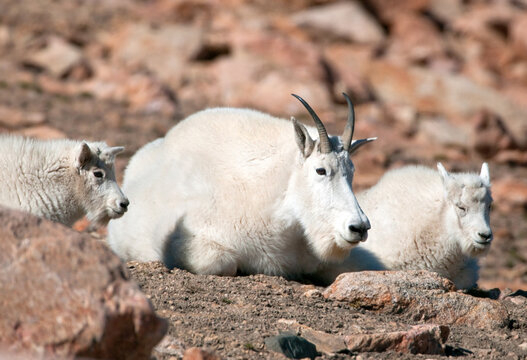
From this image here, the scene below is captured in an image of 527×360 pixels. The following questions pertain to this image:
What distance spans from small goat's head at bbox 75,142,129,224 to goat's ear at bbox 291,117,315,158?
177 centimetres

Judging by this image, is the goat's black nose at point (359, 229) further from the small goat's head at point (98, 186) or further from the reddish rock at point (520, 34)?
the reddish rock at point (520, 34)

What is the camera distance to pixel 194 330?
193 inches

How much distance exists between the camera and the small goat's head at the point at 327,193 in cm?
650

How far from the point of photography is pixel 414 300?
6230 mm

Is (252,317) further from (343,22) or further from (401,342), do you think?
(343,22)

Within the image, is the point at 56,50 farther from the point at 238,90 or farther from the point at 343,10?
the point at 343,10

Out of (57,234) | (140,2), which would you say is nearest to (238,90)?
(140,2)

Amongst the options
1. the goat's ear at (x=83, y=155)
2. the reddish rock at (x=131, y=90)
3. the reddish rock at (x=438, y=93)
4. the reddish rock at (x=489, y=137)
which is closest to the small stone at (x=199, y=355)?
the goat's ear at (x=83, y=155)

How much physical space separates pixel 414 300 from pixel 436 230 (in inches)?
71.9

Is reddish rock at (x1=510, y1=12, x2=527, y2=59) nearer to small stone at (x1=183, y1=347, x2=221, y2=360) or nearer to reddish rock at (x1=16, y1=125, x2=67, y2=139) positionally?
reddish rock at (x1=16, y1=125, x2=67, y2=139)

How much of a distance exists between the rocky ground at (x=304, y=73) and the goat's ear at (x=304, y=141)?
3271mm

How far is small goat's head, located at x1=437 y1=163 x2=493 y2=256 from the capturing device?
7648 millimetres

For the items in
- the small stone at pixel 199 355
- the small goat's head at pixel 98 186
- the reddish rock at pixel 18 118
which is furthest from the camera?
the reddish rock at pixel 18 118

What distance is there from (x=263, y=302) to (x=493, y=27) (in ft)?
81.6
